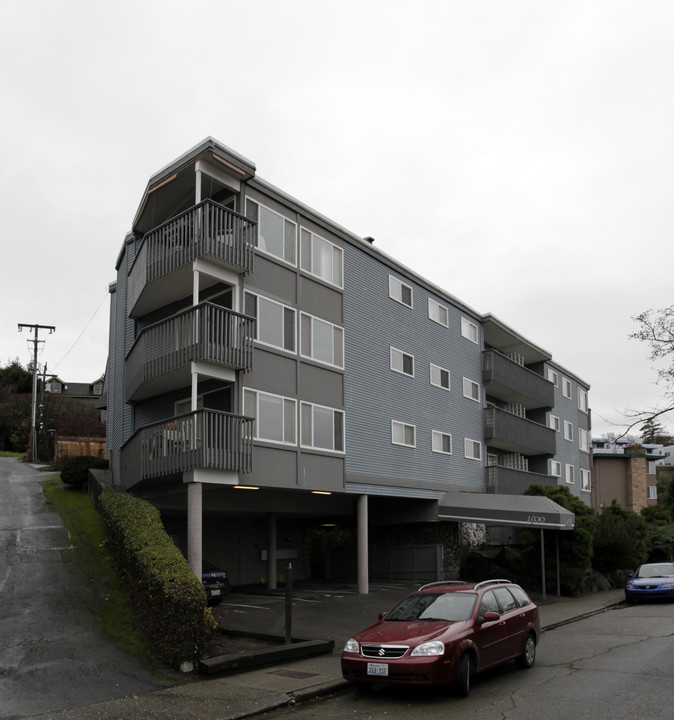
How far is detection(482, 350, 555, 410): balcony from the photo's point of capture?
107ft

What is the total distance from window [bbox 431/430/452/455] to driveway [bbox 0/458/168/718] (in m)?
13.5

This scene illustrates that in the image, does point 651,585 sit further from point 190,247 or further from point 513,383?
point 190,247

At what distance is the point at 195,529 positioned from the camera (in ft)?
57.2

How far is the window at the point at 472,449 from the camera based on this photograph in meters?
30.2

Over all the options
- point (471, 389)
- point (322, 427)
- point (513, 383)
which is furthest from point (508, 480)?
point (322, 427)

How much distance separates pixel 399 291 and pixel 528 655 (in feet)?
53.5

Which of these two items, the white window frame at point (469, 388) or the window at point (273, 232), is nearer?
the window at point (273, 232)

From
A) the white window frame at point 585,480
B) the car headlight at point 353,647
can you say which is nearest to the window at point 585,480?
the white window frame at point 585,480

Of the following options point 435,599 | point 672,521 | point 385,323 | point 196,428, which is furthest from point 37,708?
point 672,521

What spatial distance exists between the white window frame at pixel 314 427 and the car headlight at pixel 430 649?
434 inches

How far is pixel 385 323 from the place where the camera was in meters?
26.0

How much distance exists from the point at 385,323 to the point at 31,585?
1443 cm

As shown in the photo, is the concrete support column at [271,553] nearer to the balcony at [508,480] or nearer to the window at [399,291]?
the window at [399,291]

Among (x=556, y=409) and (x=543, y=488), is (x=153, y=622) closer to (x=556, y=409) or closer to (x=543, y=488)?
(x=543, y=488)
